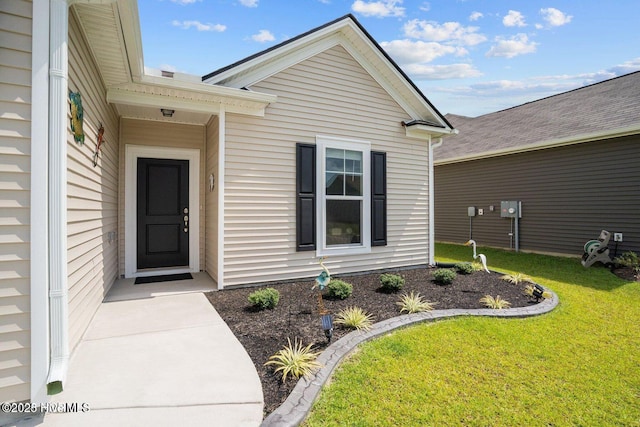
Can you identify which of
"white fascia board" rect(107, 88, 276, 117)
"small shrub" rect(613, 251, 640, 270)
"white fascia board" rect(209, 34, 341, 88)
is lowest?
"small shrub" rect(613, 251, 640, 270)

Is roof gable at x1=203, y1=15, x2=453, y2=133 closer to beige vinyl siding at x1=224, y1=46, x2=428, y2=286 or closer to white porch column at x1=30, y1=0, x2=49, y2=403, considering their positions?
beige vinyl siding at x1=224, y1=46, x2=428, y2=286

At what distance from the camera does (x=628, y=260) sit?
711 cm

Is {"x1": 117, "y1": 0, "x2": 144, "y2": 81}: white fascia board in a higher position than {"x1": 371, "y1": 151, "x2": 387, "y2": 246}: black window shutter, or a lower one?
higher

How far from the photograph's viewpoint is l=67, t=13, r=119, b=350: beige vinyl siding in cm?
273

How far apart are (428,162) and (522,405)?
5529 mm

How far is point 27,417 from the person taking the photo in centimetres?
201

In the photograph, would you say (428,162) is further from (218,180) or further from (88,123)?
(88,123)

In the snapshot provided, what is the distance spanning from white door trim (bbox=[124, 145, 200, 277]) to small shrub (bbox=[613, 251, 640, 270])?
899 cm

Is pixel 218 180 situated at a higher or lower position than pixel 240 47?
lower

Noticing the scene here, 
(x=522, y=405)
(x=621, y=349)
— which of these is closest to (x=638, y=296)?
(x=621, y=349)

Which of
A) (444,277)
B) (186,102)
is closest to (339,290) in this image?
(444,277)

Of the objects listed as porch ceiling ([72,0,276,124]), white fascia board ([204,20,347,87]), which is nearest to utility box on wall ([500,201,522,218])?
white fascia board ([204,20,347,87])

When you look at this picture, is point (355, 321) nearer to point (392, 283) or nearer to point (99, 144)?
point (392, 283)

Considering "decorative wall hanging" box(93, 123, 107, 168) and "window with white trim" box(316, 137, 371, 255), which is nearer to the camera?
"decorative wall hanging" box(93, 123, 107, 168)
